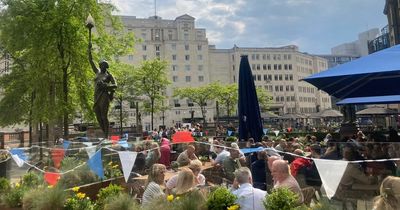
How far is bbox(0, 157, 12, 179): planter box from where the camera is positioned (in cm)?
1077

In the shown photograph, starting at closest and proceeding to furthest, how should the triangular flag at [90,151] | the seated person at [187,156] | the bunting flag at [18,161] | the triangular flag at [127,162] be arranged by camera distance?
the triangular flag at [127,162] < the seated person at [187,156] < the triangular flag at [90,151] < the bunting flag at [18,161]

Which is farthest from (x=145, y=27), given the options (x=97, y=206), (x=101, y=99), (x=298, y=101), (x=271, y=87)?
(x=97, y=206)

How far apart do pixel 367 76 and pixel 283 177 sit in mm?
4345

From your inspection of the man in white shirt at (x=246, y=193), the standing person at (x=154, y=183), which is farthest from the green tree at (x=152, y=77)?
the man in white shirt at (x=246, y=193)

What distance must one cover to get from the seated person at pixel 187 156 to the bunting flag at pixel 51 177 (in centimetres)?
265

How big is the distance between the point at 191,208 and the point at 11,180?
20.9 ft

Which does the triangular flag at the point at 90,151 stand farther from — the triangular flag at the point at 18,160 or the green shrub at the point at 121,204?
the triangular flag at the point at 18,160

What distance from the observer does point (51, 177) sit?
8.95 meters

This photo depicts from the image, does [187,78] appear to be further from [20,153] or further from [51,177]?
[51,177]

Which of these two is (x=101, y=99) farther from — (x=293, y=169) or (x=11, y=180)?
(x=293, y=169)

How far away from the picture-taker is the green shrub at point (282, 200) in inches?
209

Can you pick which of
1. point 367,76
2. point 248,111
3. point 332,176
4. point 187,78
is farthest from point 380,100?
point 187,78

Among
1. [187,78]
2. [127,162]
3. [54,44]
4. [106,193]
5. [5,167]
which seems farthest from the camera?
[187,78]

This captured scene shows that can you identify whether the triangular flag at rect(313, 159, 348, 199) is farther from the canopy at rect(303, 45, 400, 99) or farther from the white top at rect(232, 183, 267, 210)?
the canopy at rect(303, 45, 400, 99)
